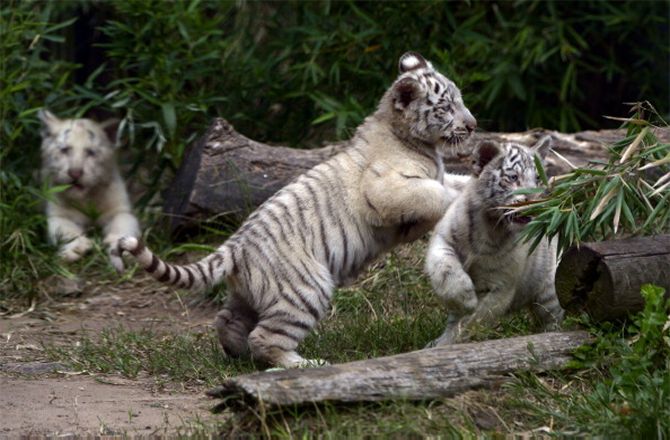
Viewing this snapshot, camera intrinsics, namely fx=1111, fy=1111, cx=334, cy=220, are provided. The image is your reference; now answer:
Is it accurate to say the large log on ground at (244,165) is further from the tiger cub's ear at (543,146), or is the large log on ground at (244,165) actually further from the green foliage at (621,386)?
the green foliage at (621,386)

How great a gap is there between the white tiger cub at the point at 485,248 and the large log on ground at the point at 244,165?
5.59 feet

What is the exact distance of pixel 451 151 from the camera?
5.65m

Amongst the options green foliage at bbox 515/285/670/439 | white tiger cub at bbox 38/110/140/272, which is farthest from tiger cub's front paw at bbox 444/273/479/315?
white tiger cub at bbox 38/110/140/272

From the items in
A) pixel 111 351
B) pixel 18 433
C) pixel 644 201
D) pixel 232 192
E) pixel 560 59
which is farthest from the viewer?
pixel 560 59

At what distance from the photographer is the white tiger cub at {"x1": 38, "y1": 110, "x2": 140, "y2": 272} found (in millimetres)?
7840

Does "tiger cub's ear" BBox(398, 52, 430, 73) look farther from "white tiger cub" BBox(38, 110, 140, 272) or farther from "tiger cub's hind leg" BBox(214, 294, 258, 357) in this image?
"white tiger cub" BBox(38, 110, 140, 272)

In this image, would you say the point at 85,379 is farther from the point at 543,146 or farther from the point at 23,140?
the point at 23,140

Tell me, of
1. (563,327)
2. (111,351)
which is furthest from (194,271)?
(563,327)

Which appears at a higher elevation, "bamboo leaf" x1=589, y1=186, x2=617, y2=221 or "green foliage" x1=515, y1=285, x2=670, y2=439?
"bamboo leaf" x1=589, y1=186, x2=617, y2=221

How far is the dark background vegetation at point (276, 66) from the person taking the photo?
306 inches

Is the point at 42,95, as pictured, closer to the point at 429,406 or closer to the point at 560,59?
the point at 560,59

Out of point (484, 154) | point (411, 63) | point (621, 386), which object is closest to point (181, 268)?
point (484, 154)

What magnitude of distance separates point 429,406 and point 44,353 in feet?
8.30

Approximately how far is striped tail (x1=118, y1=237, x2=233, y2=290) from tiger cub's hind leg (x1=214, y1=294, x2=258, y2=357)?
259 millimetres
